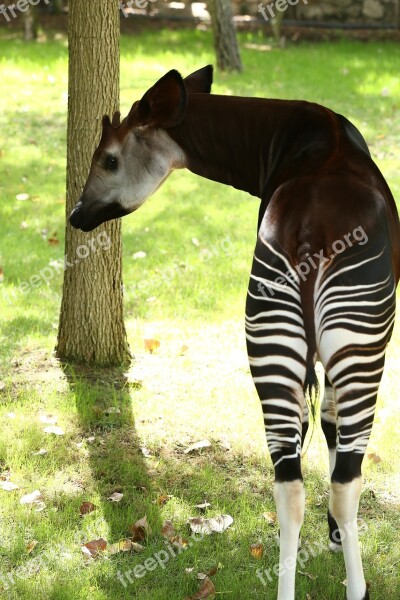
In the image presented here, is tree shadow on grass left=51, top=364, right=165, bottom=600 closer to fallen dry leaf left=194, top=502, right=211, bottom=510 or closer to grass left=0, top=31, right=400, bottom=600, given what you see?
grass left=0, top=31, right=400, bottom=600

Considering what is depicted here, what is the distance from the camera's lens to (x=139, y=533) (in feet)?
Answer: 11.2

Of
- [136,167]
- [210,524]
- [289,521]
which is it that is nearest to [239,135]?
[136,167]

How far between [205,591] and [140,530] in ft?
1.43

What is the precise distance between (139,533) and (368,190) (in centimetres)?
163

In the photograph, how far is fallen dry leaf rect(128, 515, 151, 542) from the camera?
3402 millimetres

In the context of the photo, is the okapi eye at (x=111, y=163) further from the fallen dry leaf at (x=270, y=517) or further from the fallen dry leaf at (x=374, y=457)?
the fallen dry leaf at (x=374, y=457)

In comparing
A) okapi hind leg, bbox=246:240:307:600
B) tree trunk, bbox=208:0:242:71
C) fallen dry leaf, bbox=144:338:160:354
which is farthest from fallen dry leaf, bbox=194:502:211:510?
tree trunk, bbox=208:0:242:71

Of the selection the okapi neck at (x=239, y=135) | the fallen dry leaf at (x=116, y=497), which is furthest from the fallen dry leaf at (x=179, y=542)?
the okapi neck at (x=239, y=135)

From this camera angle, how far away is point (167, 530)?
136 inches

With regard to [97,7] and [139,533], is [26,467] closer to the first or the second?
[139,533]

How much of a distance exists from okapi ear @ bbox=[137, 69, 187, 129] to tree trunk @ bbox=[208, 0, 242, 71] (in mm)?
8195

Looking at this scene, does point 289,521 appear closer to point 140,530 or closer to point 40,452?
point 140,530

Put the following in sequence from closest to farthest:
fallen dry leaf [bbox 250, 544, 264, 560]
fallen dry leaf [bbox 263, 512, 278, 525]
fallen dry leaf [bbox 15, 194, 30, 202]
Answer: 1. fallen dry leaf [bbox 250, 544, 264, 560]
2. fallen dry leaf [bbox 263, 512, 278, 525]
3. fallen dry leaf [bbox 15, 194, 30, 202]

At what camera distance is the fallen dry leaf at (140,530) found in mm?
3402
